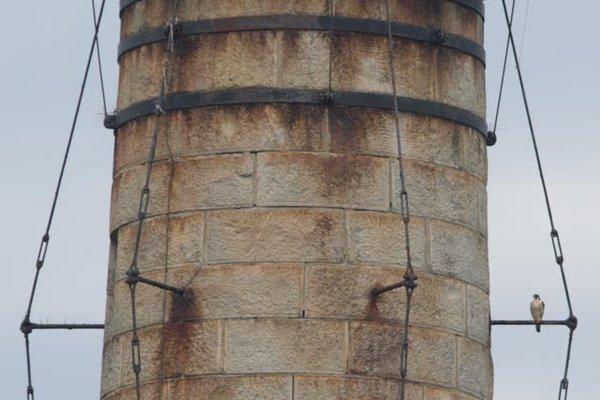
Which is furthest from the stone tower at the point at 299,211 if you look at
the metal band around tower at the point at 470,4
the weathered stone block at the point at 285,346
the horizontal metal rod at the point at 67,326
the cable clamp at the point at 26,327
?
the cable clamp at the point at 26,327

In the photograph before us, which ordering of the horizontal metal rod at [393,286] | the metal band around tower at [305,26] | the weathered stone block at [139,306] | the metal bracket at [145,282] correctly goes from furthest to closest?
the metal band around tower at [305,26] < the weathered stone block at [139,306] < the metal bracket at [145,282] < the horizontal metal rod at [393,286]

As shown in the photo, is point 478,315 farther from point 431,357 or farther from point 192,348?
point 192,348

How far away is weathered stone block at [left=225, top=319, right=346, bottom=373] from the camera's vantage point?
2391 centimetres

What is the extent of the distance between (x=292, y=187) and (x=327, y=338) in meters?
1.57

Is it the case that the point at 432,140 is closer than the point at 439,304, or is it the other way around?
the point at 439,304

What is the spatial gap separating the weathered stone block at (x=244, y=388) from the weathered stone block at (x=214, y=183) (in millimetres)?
1778

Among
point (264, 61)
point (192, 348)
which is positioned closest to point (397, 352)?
point (192, 348)

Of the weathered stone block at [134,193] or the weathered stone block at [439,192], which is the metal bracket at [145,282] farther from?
the weathered stone block at [439,192]

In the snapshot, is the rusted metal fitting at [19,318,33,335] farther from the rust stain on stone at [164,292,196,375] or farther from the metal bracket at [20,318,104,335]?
the rust stain on stone at [164,292,196,375]

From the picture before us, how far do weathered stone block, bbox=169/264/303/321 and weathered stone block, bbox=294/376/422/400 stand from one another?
699 mm

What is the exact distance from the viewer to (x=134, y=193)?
83.1ft

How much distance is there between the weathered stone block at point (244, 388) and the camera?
23.8 m

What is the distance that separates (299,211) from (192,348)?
1707mm

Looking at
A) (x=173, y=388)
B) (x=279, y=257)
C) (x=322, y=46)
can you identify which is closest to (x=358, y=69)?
(x=322, y=46)
